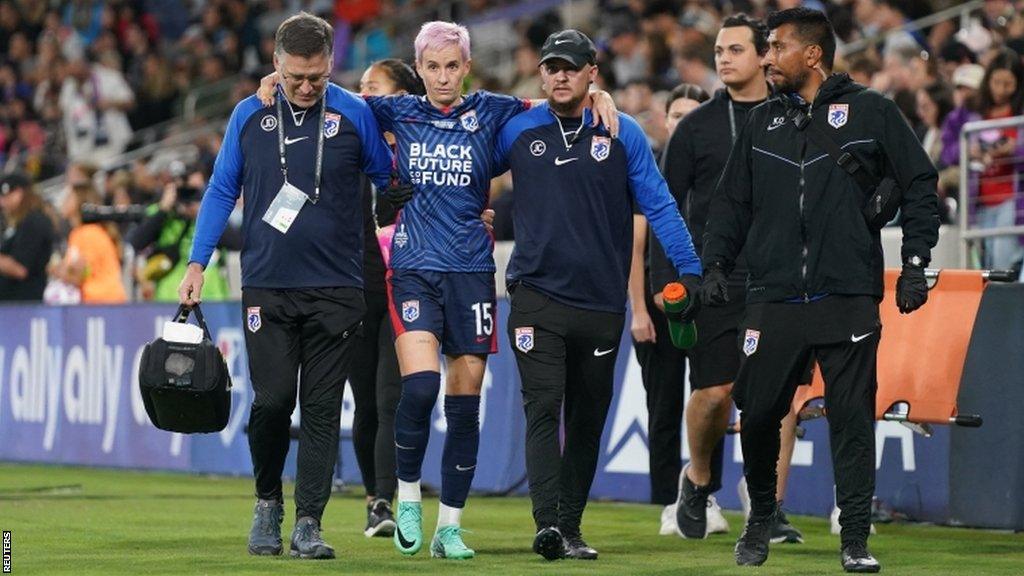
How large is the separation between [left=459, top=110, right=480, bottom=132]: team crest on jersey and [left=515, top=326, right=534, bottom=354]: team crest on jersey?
2.82 ft

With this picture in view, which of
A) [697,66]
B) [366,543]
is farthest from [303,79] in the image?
[697,66]

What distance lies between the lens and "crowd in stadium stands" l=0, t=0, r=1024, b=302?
12828 millimetres

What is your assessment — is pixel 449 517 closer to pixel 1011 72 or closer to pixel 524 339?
pixel 524 339

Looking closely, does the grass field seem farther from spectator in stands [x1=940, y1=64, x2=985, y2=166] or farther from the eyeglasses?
spectator in stands [x1=940, y1=64, x2=985, y2=166]

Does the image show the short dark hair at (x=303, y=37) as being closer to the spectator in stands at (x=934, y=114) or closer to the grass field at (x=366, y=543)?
the grass field at (x=366, y=543)

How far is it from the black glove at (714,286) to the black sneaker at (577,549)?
1.18 meters

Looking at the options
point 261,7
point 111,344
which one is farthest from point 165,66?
point 111,344

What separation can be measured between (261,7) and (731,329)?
17.8 meters

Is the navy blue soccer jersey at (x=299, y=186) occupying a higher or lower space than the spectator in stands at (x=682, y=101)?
lower

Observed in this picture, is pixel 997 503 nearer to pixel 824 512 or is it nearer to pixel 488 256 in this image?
pixel 824 512

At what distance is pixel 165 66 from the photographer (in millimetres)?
25578

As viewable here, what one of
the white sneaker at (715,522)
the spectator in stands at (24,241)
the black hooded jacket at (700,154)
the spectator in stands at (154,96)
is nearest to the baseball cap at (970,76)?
the black hooded jacket at (700,154)

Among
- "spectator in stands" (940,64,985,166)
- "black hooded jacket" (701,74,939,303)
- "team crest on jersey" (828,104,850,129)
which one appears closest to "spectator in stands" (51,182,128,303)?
"spectator in stands" (940,64,985,166)

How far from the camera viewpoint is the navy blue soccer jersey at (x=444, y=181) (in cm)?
810
